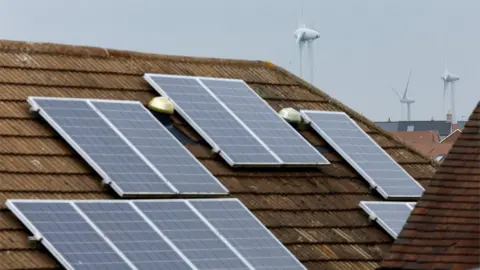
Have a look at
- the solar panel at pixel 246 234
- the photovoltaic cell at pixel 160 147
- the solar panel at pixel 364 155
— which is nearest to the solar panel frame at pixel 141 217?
the photovoltaic cell at pixel 160 147

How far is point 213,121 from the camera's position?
83.3 ft

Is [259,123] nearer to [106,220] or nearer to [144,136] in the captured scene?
[144,136]

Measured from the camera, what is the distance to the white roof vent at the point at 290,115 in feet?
88.1

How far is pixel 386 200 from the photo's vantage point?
26094 millimetres

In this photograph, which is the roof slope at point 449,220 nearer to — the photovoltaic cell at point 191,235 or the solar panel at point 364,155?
the photovoltaic cell at point 191,235

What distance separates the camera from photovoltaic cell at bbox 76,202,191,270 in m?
20.9

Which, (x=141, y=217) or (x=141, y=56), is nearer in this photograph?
Answer: (x=141, y=217)

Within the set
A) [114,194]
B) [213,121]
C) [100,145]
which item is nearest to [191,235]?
[114,194]

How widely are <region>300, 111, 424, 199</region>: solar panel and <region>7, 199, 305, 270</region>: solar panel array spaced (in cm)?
370

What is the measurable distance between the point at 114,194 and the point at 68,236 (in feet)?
6.59

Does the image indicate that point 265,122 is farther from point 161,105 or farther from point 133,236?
point 133,236

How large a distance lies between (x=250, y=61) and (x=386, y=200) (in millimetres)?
4516

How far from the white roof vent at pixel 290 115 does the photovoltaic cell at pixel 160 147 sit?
9.99 ft

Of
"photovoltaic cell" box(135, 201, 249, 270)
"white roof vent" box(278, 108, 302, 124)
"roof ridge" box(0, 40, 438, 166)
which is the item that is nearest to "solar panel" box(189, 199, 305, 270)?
"photovoltaic cell" box(135, 201, 249, 270)
